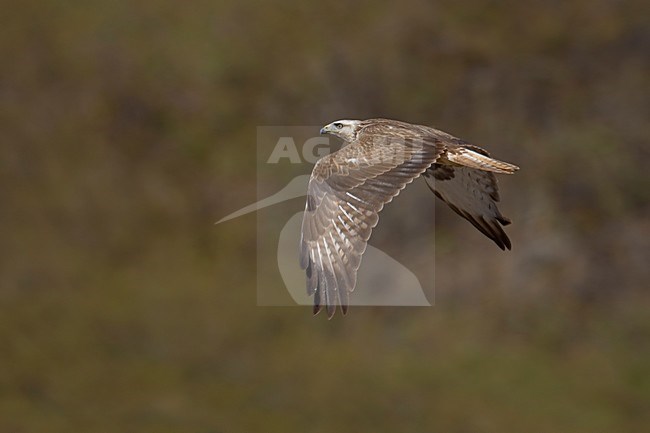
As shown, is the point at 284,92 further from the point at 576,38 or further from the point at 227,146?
the point at 576,38

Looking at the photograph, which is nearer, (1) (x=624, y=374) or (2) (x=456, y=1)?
(1) (x=624, y=374)

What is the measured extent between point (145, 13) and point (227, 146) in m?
2.60

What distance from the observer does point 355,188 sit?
28.7ft

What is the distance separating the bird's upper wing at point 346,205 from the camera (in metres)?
8.49

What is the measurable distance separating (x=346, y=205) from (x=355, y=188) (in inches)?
5.1

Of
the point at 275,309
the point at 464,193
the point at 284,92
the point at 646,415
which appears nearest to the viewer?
the point at 464,193

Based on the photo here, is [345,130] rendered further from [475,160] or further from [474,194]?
[475,160]

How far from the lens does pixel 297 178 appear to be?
19.1m

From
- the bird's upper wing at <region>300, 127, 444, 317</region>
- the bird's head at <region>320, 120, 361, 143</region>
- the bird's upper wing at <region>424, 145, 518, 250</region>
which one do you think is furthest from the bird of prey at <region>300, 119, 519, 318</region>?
the bird's upper wing at <region>424, 145, 518, 250</region>

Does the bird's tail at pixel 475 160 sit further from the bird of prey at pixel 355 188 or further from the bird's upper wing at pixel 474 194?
the bird's upper wing at pixel 474 194

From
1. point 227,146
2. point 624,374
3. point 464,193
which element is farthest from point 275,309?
point 464,193

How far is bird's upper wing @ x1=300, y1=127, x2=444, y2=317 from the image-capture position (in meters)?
8.49

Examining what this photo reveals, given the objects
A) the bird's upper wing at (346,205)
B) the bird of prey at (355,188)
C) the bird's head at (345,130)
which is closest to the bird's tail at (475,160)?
the bird of prey at (355,188)

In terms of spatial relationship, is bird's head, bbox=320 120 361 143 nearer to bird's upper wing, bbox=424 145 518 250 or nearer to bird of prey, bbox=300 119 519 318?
bird of prey, bbox=300 119 519 318
